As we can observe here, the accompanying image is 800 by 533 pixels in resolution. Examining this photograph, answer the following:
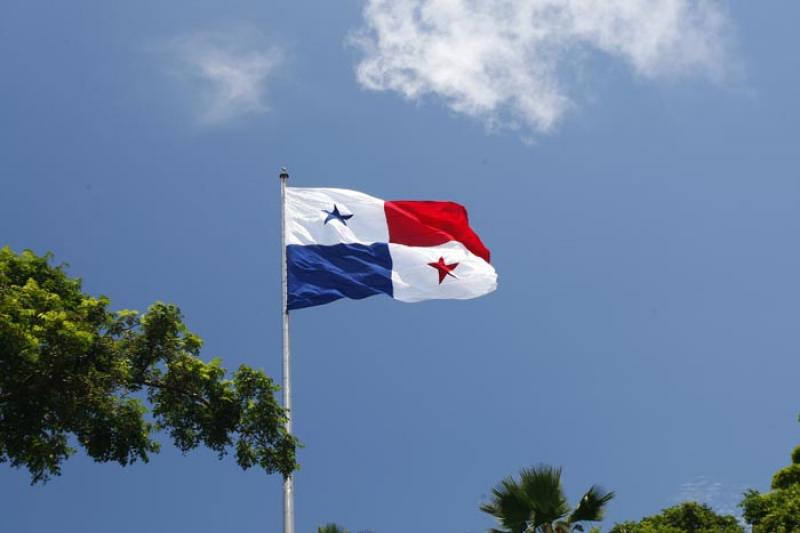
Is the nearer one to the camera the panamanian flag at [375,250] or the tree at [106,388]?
the tree at [106,388]

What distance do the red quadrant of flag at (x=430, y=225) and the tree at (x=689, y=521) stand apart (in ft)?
29.0

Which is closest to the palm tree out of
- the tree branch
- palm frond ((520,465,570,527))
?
palm frond ((520,465,570,527))

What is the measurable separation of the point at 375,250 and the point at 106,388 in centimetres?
795

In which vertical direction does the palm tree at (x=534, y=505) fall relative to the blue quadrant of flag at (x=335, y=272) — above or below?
below

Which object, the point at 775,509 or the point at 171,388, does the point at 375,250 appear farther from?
Result: the point at 775,509

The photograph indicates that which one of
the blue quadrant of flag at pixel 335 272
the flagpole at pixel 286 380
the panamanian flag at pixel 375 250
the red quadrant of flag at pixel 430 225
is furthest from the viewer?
the red quadrant of flag at pixel 430 225

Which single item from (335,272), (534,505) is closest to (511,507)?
(534,505)

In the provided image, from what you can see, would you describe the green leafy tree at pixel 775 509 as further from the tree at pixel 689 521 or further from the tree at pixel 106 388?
the tree at pixel 106 388

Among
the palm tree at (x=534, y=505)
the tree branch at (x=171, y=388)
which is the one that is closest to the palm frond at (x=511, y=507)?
the palm tree at (x=534, y=505)

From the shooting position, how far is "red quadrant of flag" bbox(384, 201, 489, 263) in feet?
80.0

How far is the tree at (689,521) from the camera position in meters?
24.9

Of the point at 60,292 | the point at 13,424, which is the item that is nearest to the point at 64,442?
the point at 13,424

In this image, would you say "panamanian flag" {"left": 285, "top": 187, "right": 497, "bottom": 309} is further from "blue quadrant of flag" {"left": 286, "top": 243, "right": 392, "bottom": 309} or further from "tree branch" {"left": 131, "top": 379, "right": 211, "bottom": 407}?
"tree branch" {"left": 131, "top": 379, "right": 211, "bottom": 407}

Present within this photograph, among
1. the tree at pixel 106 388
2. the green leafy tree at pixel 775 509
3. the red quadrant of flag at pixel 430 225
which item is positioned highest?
the red quadrant of flag at pixel 430 225
